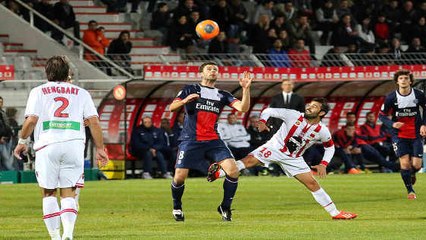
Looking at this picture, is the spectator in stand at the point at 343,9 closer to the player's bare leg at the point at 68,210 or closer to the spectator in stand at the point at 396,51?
the spectator in stand at the point at 396,51

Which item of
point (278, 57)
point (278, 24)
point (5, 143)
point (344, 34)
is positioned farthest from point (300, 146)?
Answer: point (344, 34)

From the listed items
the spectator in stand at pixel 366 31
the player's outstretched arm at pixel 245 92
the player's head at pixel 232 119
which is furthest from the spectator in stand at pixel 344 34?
the player's outstretched arm at pixel 245 92

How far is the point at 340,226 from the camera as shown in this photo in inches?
603

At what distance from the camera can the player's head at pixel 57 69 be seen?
12.2 m

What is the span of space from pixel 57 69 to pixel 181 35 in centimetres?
2402

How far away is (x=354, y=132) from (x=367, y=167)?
4.57 ft

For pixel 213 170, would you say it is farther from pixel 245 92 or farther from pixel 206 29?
pixel 206 29

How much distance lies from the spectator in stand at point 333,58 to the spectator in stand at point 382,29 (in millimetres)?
3695

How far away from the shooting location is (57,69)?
1223cm

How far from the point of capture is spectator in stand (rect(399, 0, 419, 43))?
41031 mm

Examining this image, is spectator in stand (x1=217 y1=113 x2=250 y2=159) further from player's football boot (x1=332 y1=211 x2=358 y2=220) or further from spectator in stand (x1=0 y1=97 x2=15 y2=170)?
player's football boot (x1=332 y1=211 x2=358 y2=220)

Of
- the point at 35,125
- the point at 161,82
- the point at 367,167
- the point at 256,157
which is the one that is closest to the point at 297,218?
the point at 256,157

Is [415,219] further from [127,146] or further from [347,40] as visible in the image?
[347,40]

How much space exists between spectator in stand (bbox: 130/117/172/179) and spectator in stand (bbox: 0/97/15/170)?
3.21m
